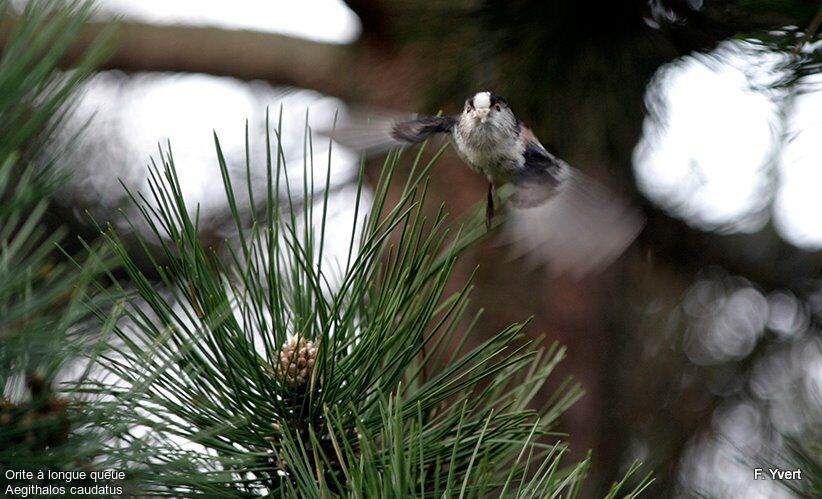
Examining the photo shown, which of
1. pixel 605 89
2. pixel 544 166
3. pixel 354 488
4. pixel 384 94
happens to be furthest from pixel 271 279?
pixel 384 94

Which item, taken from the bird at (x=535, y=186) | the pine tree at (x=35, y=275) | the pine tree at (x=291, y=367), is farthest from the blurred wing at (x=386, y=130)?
the pine tree at (x=35, y=275)

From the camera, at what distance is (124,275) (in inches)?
94.9

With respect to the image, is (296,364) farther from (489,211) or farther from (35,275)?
(489,211)

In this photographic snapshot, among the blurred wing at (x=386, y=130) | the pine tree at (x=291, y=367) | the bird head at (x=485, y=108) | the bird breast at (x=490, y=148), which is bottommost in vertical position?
the pine tree at (x=291, y=367)

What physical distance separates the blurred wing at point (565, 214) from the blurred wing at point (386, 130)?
14 cm

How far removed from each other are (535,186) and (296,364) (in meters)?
0.47

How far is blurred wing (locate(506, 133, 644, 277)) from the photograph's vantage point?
1.13 meters

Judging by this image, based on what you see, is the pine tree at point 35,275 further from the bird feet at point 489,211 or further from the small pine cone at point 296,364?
the bird feet at point 489,211

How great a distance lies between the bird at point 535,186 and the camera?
1.13m

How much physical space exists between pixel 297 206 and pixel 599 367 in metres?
0.98

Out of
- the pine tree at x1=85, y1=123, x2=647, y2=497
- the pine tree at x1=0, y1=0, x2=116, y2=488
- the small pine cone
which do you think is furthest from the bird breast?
the pine tree at x1=0, y1=0, x2=116, y2=488

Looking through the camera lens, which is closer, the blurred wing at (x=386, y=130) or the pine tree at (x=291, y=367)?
the pine tree at (x=291, y=367)

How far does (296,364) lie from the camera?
886 millimetres

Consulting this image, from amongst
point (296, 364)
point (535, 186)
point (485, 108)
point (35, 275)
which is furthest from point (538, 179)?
point (35, 275)
